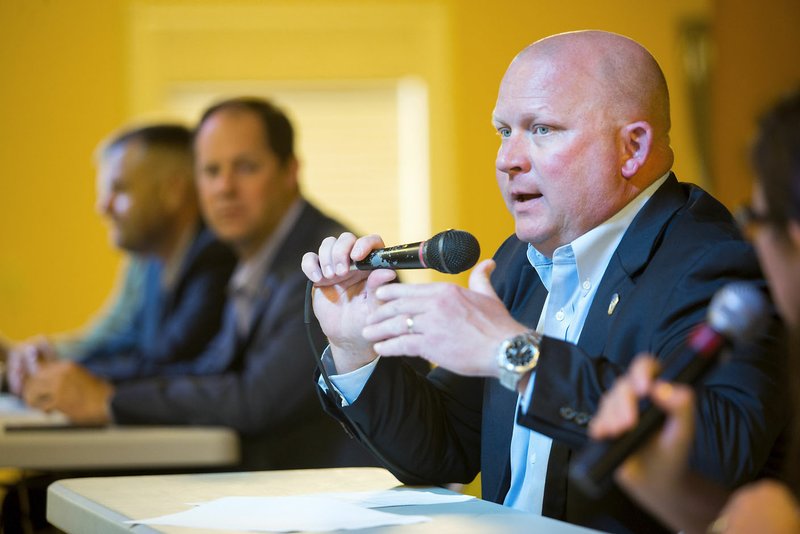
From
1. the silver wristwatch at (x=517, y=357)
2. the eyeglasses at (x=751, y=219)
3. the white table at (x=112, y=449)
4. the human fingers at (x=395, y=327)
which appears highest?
the eyeglasses at (x=751, y=219)

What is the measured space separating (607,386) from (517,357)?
0.12 meters

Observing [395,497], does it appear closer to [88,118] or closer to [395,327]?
[395,327]

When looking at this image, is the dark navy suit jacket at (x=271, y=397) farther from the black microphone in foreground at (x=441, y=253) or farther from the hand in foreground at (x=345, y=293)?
the black microphone in foreground at (x=441, y=253)

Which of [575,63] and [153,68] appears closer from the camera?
[575,63]

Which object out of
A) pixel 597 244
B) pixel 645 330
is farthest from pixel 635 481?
pixel 597 244

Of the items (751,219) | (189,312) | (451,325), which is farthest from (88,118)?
(751,219)

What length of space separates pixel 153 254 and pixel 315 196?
1833mm

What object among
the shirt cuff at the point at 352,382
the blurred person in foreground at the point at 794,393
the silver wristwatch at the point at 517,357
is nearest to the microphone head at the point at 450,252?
the silver wristwatch at the point at 517,357

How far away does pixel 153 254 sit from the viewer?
15.3ft

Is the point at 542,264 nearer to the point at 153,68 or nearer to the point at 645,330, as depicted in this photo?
the point at 645,330

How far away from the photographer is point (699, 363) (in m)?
1.02

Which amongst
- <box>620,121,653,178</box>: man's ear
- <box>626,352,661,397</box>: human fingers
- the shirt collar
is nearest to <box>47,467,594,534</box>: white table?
<box>626,352,661,397</box>: human fingers

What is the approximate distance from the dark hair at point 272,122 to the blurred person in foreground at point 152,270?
57 centimetres

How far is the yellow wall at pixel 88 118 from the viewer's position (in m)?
6.04
